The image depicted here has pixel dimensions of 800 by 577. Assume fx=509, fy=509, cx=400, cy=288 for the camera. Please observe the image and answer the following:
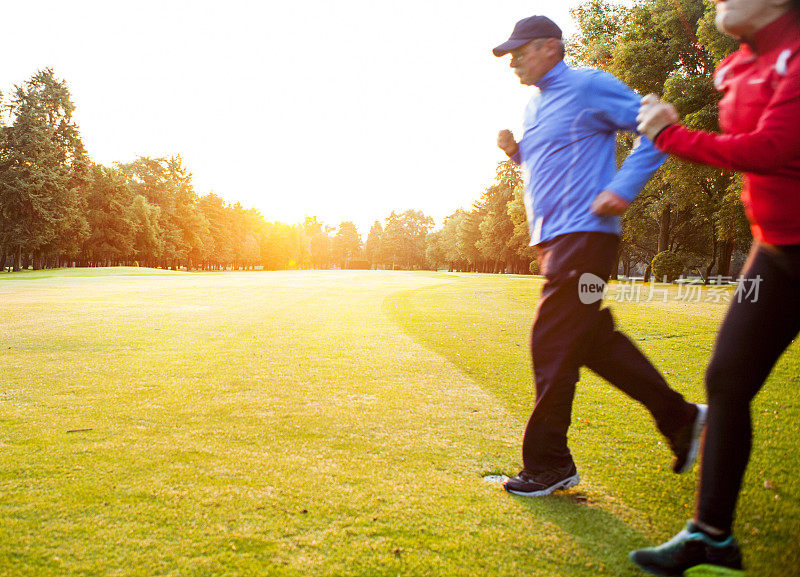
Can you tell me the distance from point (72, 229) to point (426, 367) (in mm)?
64812

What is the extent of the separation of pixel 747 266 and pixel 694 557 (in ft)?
3.69

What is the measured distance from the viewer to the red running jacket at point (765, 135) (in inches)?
66.9

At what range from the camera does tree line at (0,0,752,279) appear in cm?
2548

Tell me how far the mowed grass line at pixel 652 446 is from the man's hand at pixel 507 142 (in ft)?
6.27

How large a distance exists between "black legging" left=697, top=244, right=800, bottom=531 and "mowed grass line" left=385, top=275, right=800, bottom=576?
336 millimetres

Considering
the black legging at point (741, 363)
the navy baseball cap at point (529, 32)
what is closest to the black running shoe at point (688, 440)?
the black legging at point (741, 363)

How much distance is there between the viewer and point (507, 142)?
A: 10.5 ft

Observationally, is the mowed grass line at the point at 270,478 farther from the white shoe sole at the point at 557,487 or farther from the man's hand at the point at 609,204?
the man's hand at the point at 609,204

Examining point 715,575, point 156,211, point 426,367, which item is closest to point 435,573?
point 715,575

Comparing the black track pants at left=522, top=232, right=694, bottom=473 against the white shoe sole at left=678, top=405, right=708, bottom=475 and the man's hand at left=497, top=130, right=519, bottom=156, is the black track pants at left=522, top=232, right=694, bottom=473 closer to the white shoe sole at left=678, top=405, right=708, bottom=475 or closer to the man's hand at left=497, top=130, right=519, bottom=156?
the white shoe sole at left=678, top=405, right=708, bottom=475

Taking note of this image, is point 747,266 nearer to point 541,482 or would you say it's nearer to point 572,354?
point 572,354

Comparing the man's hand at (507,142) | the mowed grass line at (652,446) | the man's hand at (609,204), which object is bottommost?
the mowed grass line at (652,446)

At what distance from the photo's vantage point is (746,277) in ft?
6.32

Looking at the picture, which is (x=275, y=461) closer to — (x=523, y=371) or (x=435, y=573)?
(x=435, y=573)
